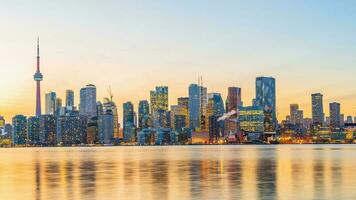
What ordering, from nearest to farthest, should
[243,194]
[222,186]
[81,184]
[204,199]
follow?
1. [204,199]
2. [243,194]
3. [222,186]
4. [81,184]

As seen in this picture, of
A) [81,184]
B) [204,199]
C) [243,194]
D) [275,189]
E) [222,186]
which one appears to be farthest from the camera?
[81,184]

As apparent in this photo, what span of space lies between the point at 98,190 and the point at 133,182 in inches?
362

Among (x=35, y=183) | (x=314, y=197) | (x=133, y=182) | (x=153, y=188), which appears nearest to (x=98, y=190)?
(x=153, y=188)

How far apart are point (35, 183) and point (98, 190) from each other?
42.9 ft

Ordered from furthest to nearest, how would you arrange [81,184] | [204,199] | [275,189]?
[81,184] → [275,189] → [204,199]

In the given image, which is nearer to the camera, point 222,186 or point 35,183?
point 222,186

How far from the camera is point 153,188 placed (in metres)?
50.8

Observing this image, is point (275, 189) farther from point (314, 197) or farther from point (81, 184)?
point (81, 184)

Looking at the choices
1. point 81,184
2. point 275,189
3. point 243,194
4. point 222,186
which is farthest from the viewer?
point 81,184

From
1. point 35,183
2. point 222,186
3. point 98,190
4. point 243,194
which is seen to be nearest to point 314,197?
point 243,194

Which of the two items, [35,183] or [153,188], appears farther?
[35,183]

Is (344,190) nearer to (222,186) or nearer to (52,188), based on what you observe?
(222,186)

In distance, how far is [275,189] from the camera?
157 ft

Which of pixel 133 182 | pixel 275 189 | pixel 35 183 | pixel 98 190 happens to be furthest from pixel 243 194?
pixel 35 183
